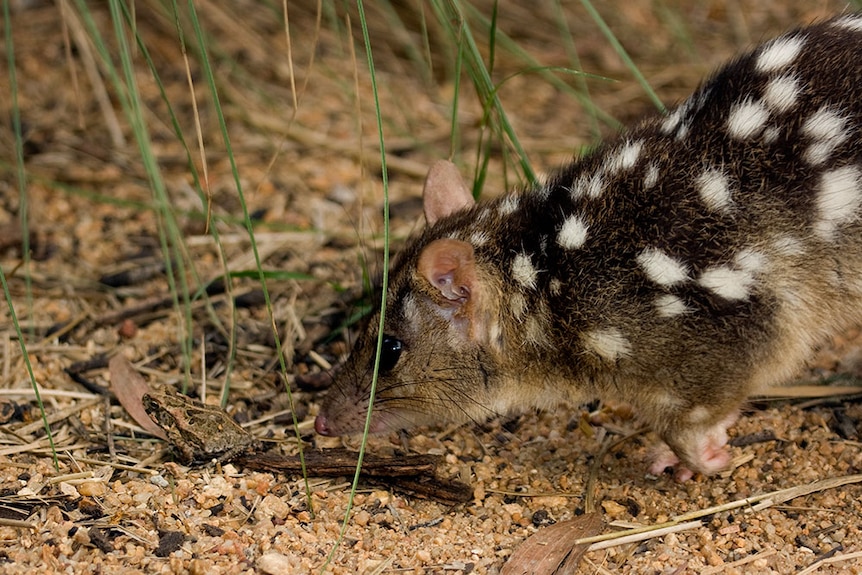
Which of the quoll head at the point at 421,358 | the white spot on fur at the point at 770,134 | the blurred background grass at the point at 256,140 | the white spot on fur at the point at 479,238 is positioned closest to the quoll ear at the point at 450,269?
the quoll head at the point at 421,358

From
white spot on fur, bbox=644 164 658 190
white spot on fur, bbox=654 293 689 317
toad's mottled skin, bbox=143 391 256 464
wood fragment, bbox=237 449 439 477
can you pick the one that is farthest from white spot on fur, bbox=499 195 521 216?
toad's mottled skin, bbox=143 391 256 464

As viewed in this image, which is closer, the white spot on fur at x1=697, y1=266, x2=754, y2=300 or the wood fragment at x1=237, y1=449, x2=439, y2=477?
the white spot on fur at x1=697, y1=266, x2=754, y2=300

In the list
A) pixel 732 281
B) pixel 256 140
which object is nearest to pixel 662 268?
pixel 732 281

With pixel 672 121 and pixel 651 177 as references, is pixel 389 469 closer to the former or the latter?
pixel 651 177

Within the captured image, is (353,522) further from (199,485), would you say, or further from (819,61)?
(819,61)

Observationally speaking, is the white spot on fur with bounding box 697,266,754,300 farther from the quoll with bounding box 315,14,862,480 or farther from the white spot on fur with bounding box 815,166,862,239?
the white spot on fur with bounding box 815,166,862,239

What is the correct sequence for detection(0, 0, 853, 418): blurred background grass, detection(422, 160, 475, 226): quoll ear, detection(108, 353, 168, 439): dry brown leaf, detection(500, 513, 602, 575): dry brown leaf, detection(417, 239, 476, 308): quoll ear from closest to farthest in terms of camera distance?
detection(500, 513, 602, 575): dry brown leaf, detection(417, 239, 476, 308): quoll ear, detection(108, 353, 168, 439): dry brown leaf, detection(422, 160, 475, 226): quoll ear, detection(0, 0, 853, 418): blurred background grass
